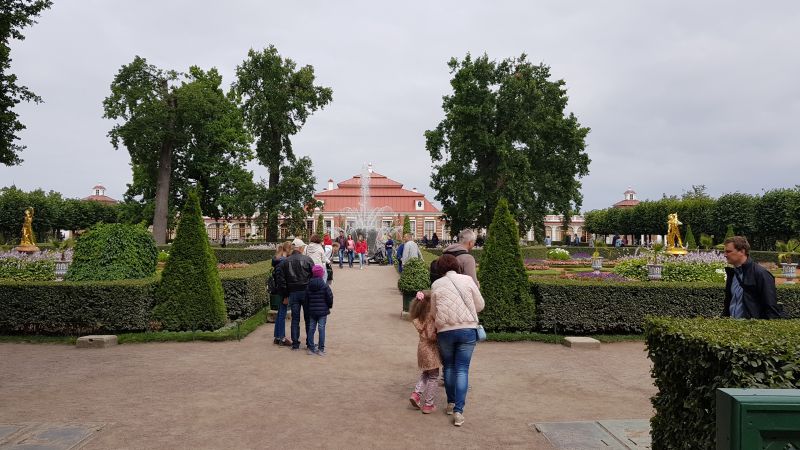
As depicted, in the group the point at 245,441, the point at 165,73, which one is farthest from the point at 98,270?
the point at 165,73

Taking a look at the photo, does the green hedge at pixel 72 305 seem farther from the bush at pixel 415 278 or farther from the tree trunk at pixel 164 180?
the tree trunk at pixel 164 180

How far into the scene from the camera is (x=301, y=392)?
617 cm

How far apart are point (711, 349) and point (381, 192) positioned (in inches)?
2510

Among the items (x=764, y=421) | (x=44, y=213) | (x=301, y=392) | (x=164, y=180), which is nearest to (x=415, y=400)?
(x=301, y=392)

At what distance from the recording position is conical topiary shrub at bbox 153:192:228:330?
9766 millimetres

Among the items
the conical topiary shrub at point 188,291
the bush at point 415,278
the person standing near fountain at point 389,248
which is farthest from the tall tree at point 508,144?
the conical topiary shrub at point 188,291

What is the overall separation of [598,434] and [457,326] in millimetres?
1481

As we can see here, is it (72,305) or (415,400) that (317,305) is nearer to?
(415,400)

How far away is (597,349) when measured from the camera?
878 cm

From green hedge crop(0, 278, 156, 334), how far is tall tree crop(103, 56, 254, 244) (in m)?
19.2

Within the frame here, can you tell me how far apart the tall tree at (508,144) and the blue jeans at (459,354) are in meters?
25.7

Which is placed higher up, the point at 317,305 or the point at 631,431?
the point at 317,305

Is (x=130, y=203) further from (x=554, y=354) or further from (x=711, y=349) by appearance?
(x=711, y=349)

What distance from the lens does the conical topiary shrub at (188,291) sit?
9.77 meters
